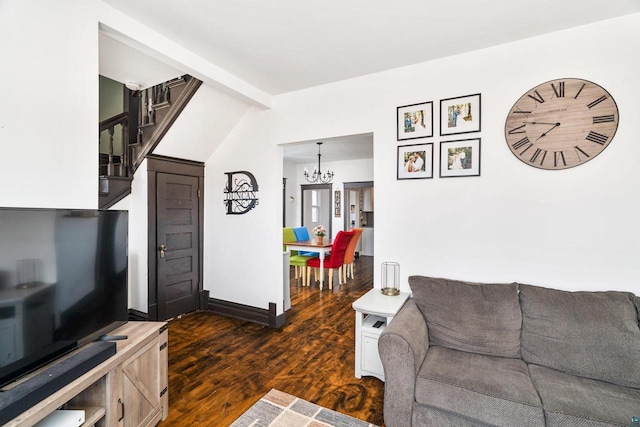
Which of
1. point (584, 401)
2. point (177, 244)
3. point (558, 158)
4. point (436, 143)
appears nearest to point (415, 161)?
point (436, 143)

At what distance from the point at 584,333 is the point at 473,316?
0.60 meters

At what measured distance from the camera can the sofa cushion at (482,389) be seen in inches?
58.8

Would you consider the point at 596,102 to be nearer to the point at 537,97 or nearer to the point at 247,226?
the point at 537,97

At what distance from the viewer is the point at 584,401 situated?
4.82ft

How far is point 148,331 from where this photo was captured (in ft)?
5.87

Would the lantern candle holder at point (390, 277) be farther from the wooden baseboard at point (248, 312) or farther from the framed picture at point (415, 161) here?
the wooden baseboard at point (248, 312)

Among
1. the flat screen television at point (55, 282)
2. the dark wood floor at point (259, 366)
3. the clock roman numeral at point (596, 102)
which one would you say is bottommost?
the dark wood floor at point (259, 366)

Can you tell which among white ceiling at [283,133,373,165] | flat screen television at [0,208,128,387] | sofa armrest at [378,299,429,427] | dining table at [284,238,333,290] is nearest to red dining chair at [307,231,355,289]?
dining table at [284,238,333,290]

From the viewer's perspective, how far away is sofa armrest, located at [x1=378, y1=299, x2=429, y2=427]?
5.67ft

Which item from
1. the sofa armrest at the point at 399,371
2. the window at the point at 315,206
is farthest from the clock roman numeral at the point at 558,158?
the window at the point at 315,206

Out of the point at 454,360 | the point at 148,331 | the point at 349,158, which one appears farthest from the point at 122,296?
the point at 349,158

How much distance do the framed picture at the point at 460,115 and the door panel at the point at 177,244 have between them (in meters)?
3.10

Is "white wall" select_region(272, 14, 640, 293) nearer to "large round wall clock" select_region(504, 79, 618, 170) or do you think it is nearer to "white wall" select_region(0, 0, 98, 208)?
"large round wall clock" select_region(504, 79, 618, 170)

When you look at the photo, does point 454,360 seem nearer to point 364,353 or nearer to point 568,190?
point 364,353
